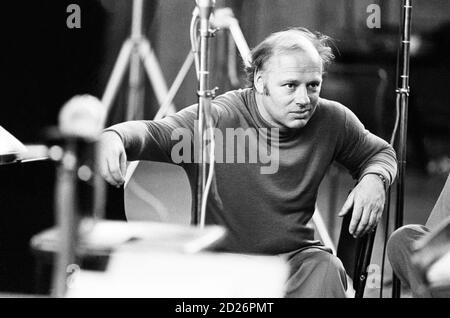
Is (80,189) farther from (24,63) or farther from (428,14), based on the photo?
(428,14)

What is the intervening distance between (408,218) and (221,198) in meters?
0.62

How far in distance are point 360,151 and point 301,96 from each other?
27 centimetres

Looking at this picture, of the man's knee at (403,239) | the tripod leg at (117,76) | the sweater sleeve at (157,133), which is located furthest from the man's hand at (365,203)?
the tripod leg at (117,76)

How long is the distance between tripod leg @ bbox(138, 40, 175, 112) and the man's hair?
0.27m

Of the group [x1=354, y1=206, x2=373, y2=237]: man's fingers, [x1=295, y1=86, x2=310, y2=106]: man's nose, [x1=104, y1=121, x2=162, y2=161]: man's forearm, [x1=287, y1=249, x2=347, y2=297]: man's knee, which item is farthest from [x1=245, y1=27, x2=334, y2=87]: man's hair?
[x1=287, y1=249, x2=347, y2=297]: man's knee

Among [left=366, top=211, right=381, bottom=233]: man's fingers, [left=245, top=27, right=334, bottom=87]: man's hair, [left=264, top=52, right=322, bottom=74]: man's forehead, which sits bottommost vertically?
[left=366, top=211, right=381, bottom=233]: man's fingers

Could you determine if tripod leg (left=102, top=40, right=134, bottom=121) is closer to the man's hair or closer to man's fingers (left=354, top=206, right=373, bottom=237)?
the man's hair

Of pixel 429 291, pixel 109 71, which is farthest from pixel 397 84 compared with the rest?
pixel 109 71

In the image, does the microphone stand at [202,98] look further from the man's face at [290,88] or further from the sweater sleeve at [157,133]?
the man's face at [290,88]

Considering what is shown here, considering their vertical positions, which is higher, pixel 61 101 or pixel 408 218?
pixel 61 101

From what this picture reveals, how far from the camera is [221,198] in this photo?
2.19 meters

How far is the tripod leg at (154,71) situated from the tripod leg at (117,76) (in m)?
0.04

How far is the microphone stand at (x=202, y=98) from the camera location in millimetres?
2162

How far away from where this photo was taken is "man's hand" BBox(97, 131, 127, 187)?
2090 millimetres
